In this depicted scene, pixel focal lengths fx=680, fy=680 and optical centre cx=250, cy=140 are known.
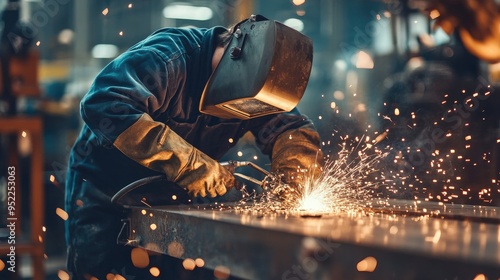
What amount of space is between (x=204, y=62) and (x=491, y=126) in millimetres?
1188

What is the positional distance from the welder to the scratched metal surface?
8.6 inches

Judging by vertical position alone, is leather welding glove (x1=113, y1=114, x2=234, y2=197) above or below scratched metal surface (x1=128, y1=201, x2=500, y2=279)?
above

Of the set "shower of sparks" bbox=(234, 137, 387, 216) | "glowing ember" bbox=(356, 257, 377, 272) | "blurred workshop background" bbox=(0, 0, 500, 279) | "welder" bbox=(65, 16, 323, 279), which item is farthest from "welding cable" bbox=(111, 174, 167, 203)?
"glowing ember" bbox=(356, 257, 377, 272)

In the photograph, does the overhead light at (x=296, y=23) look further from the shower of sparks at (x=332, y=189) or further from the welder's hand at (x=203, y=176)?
the welder's hand at (x=203, y=176)

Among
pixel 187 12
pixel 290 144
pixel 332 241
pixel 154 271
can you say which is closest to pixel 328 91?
pixel 187 12

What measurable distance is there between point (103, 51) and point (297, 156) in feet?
10.9

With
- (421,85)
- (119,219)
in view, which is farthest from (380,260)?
(421,85)

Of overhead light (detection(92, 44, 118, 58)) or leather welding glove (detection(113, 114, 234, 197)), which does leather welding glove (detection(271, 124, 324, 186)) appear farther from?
overhead light (detection(92, 44, 118, 58))

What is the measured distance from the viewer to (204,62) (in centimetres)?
263

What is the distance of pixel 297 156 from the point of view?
276cm

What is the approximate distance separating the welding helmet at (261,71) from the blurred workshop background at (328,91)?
79cm

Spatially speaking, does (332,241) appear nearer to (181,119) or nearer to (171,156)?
(171,156)

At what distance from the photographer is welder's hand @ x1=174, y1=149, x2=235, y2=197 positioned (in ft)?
7.53

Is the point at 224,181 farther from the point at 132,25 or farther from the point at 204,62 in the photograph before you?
the point at 132,25
